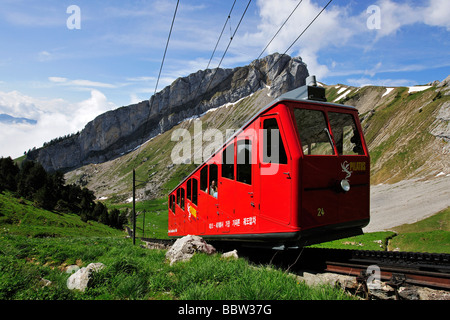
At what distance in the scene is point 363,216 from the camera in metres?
7.51

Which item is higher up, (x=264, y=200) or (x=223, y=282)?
(x=264, y=200)

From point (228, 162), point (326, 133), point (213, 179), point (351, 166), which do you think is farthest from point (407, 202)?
point (326, 133)

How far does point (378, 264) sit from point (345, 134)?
136 inches

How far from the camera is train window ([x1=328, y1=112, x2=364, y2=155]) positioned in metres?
7.46

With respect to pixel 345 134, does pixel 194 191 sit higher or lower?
lower

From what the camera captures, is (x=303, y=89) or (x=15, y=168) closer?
(x=303, y=89)

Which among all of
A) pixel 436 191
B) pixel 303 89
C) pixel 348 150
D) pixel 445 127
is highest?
pixel 445 127

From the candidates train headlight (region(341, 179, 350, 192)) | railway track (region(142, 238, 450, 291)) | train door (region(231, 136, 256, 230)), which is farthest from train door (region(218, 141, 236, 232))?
train headlight (region(341, 179, 350, 192))

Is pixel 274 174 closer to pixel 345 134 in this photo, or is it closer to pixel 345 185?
pixel 345 185

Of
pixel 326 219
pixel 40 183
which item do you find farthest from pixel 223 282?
pixel 40 183

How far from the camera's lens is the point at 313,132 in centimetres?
723
